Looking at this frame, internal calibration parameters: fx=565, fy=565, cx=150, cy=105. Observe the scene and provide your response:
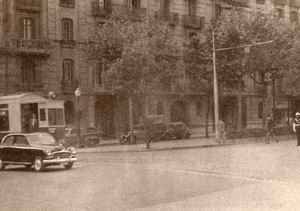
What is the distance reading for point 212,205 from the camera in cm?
1120

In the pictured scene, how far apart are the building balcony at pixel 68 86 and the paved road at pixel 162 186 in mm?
20741

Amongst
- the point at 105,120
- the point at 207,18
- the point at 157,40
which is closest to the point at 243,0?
the point at 207,18

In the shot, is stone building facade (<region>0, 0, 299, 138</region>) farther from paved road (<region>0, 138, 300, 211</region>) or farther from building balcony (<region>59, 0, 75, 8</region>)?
paved road (<region>0, 138, 300, 211</region>)

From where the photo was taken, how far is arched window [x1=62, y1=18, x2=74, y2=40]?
141 feet

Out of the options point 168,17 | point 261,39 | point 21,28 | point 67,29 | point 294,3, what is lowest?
point 261,39

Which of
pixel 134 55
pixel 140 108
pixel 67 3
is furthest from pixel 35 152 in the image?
pixel 140 108

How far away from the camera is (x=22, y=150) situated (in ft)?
67.4

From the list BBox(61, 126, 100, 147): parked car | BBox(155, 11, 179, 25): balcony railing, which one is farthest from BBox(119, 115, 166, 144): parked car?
BBox(155, 11, 179, 25): balcony railing

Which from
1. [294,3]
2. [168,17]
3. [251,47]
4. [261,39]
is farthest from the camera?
[294,3]

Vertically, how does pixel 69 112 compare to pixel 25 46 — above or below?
below

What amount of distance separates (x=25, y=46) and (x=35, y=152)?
21061 millimetres

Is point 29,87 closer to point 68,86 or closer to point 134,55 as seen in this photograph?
point 68,86

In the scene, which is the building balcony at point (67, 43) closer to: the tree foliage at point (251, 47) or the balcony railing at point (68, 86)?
the balcony railing at point (68, 86)

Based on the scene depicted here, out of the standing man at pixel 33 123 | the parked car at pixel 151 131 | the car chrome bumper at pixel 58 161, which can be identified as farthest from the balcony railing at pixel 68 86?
the car chrome bumper at pixel 58 161
